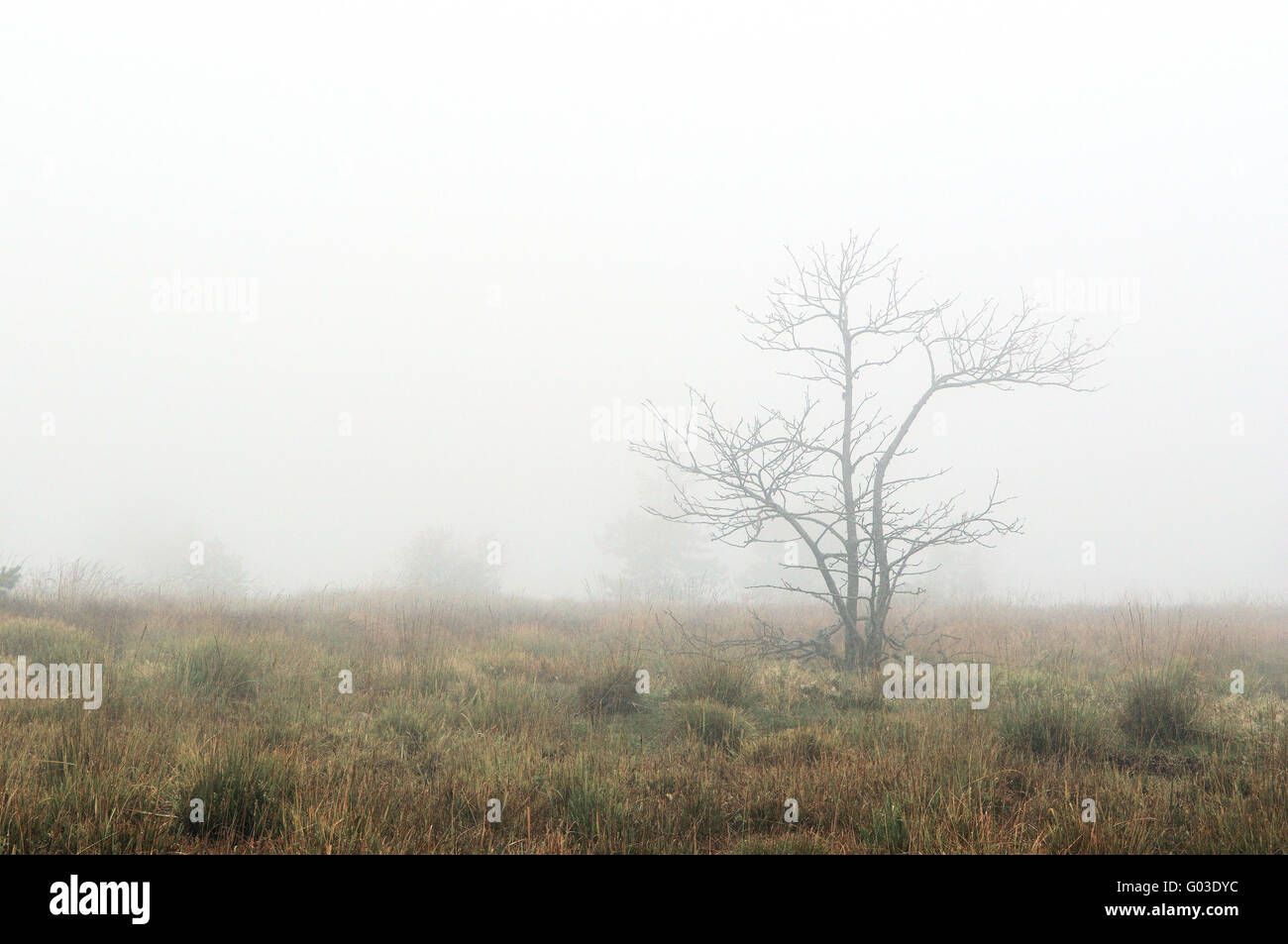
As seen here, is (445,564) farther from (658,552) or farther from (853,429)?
(853,429)

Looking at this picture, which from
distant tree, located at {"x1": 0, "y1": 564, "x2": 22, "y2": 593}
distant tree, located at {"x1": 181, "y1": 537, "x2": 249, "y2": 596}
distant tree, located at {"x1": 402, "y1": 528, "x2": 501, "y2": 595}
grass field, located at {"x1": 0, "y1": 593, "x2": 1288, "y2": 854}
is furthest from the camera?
distant tree, located at {"x1": 402, "y1": 528, "x2": 501, "y2": 595}

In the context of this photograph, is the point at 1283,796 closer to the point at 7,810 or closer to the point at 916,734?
the point at 916,734

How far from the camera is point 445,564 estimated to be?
2978 cm

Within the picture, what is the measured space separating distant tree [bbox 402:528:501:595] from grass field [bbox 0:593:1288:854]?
69.4 ft

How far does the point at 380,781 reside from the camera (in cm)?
375

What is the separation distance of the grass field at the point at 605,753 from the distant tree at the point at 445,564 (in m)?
21.1

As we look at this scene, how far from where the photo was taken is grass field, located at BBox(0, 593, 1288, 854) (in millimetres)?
3068

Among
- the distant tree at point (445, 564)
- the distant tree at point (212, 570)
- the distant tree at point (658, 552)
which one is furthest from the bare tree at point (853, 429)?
the distant tree at point (658, 552)

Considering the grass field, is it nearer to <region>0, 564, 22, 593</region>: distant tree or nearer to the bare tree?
the bare tree

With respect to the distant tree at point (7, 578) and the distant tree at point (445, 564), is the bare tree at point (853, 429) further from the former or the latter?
the distant tree at point (445, 564)

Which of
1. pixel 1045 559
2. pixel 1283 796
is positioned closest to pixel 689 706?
pixel 1283 796

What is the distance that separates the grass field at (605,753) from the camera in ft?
10.1

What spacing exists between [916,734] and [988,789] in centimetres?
99

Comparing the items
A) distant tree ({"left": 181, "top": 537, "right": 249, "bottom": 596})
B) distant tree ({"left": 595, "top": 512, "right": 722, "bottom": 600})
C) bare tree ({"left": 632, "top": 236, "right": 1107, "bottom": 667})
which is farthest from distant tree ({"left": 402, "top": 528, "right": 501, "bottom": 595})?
bare tree ({"left": 632, "top": 236, "right": 1107, "bottom": 667})
